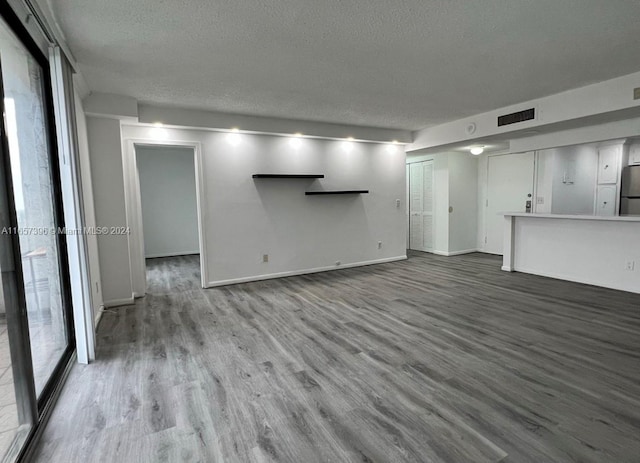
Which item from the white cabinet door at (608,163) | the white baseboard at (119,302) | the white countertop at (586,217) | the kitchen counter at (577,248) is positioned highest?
the white cabinet door at (608,163)

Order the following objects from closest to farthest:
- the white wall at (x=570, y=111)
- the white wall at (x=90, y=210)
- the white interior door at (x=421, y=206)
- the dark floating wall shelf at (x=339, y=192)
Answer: the white wall at (x=90, y=210) < the white wall at (x=570, y=111) < the dark floating wall shelf at (x=339, y=192) < the white interior door at (x=421, y=206)

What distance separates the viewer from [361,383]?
2.34 m

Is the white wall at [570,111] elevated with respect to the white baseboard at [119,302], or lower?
elevated

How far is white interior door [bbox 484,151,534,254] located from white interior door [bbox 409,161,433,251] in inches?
49.8

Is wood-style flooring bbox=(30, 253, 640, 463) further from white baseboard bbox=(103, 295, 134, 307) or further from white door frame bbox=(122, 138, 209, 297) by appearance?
white door frame bbox=(122, 138, 209, 297)

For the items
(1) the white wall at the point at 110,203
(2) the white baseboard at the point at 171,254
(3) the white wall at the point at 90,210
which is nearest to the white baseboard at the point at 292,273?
(1) the white wall at the point at 110,203

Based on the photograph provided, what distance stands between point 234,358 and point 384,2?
288 centimetres

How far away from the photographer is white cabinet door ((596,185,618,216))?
5.72 m

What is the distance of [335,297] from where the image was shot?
441 cm

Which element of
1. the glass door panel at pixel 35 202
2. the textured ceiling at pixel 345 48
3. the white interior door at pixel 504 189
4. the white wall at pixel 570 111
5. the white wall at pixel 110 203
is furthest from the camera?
the white interior door at pixel 504 189

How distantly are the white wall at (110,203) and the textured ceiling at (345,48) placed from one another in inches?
21.4

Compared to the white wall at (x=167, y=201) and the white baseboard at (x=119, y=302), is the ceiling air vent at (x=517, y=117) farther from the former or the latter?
the white wall at (x=167, y=201)

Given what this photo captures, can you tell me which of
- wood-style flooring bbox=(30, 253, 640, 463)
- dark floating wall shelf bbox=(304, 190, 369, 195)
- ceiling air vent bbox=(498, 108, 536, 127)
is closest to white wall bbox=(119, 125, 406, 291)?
dark floating wall shelf bbox=(304, 190, 369, 195)

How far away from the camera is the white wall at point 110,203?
13.1 feet
